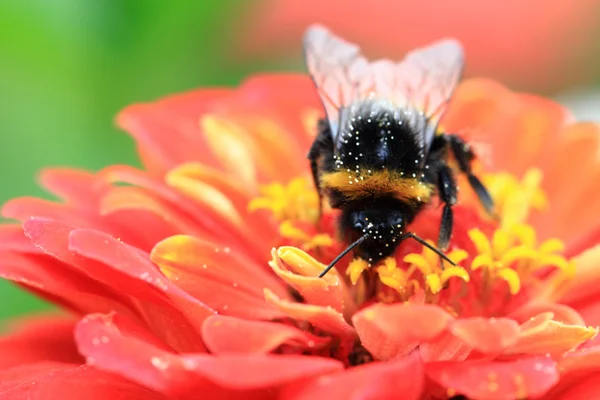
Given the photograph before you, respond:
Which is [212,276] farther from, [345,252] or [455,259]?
[455,259]

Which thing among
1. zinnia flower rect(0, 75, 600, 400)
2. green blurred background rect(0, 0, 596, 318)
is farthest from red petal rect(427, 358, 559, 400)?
green blurred background rect(0, 0, 596, 318)

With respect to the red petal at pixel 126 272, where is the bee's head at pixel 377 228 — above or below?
above

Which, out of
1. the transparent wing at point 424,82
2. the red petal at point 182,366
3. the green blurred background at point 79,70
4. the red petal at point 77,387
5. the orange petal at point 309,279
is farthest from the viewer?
the green blurred background at point 79,70

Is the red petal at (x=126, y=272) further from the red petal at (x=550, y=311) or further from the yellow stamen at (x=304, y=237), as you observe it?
the red petal at (x=550, y=311)

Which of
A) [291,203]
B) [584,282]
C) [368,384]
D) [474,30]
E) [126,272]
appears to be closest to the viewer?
[368,384]

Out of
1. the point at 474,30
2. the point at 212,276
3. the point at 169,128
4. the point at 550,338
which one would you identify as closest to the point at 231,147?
the point at 169,128

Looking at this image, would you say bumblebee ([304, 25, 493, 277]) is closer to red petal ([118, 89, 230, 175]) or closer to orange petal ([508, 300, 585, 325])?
orange petal ([508, 300, 585, 325])

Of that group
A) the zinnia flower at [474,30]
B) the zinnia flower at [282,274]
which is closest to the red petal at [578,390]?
the zinnia flower at [282,274]
